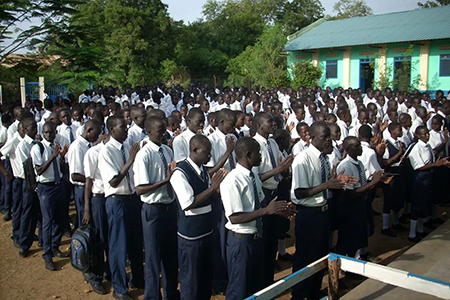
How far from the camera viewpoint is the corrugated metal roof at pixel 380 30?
23.4 m

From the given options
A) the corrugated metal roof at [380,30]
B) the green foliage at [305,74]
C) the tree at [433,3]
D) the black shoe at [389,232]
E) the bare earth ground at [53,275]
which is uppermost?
the tree at [433,3]

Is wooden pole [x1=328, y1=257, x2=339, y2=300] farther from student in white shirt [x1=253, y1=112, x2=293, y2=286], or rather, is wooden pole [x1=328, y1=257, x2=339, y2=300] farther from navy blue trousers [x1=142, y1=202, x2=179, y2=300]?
navy blue trousers [x1=142, y1=202, x2=179, y2=300]

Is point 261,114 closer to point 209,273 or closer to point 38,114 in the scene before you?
point 209,273

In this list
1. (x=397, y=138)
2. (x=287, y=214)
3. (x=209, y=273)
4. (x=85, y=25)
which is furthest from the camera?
(x=85, y=25)

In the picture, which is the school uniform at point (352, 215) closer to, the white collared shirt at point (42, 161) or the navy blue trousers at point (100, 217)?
the navy blue trousers at point (100, 217)

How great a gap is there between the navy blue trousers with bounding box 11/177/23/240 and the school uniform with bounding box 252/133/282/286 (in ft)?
12.5

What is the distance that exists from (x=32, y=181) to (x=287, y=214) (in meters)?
3.72

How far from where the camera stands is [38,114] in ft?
35.7

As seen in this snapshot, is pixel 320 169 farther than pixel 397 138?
No

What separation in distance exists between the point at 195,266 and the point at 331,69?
84.4 feet

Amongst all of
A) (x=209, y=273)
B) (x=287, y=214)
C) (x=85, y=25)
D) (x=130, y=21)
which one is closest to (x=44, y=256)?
(x=209, y=273)

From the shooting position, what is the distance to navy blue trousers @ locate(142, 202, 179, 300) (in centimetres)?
436

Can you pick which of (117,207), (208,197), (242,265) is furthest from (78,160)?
(242,265)

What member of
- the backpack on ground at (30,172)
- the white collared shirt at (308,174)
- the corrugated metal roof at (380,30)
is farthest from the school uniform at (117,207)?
the corrugated metal roof at (380,30)
